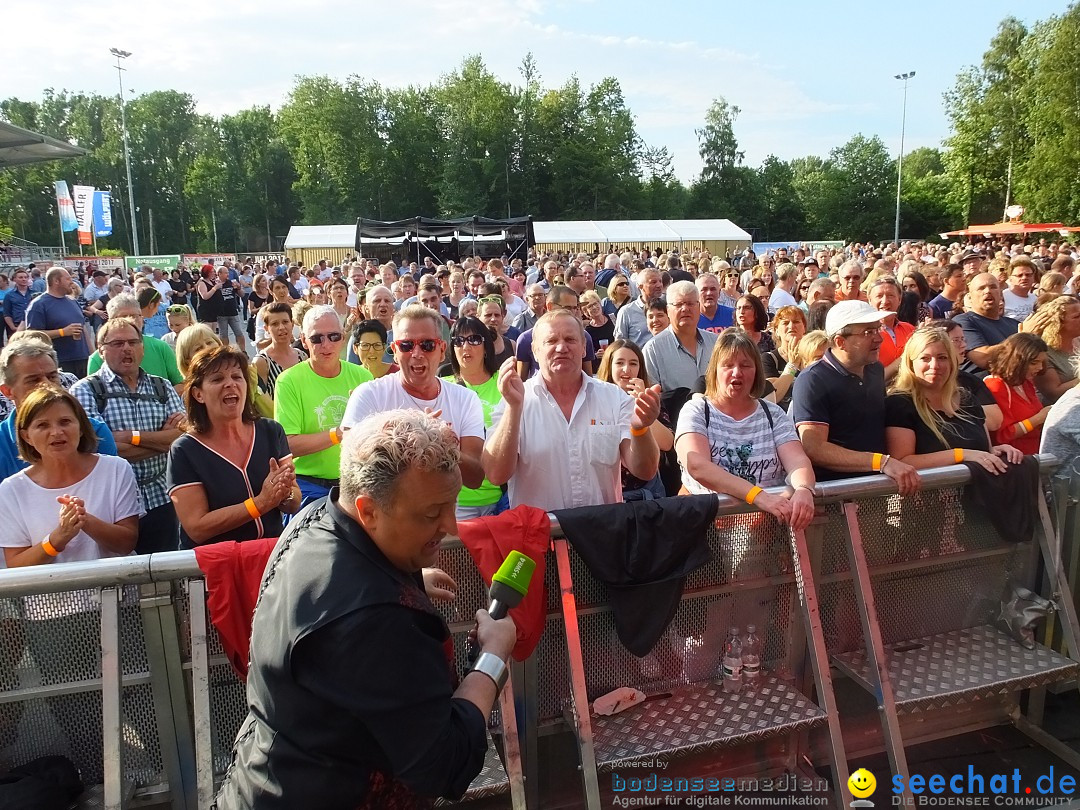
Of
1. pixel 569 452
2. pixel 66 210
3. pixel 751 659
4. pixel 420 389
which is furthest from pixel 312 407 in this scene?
pixel 66 210

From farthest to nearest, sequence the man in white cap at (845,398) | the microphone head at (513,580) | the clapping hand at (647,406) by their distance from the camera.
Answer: the man in white cap at (845,398)
the clapping hand at (647,406)
the microphone head at (513,580)

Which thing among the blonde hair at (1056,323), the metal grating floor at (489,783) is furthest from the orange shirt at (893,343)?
the metal grating floor at (489,783)

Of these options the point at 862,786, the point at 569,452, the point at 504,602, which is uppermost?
the point at 569,452

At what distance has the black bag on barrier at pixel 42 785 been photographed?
2.31 metres

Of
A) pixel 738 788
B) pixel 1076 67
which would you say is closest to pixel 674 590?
pixel 738 788

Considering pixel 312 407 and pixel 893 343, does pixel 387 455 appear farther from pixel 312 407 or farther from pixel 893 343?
pixel 893 343

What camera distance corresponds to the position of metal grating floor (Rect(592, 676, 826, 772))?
2.79 metres

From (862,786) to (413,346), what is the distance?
2.89m

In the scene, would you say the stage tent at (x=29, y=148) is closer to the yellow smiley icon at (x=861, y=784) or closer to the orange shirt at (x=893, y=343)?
the orange shirt at (x=893, y=343)

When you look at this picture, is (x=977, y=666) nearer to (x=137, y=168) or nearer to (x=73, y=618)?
(x=73, y=618)

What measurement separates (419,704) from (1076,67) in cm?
5364

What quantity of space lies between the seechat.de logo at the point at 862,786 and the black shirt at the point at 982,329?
11.3ft

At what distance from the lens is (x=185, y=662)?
2525 millimetres

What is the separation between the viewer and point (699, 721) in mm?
2916
